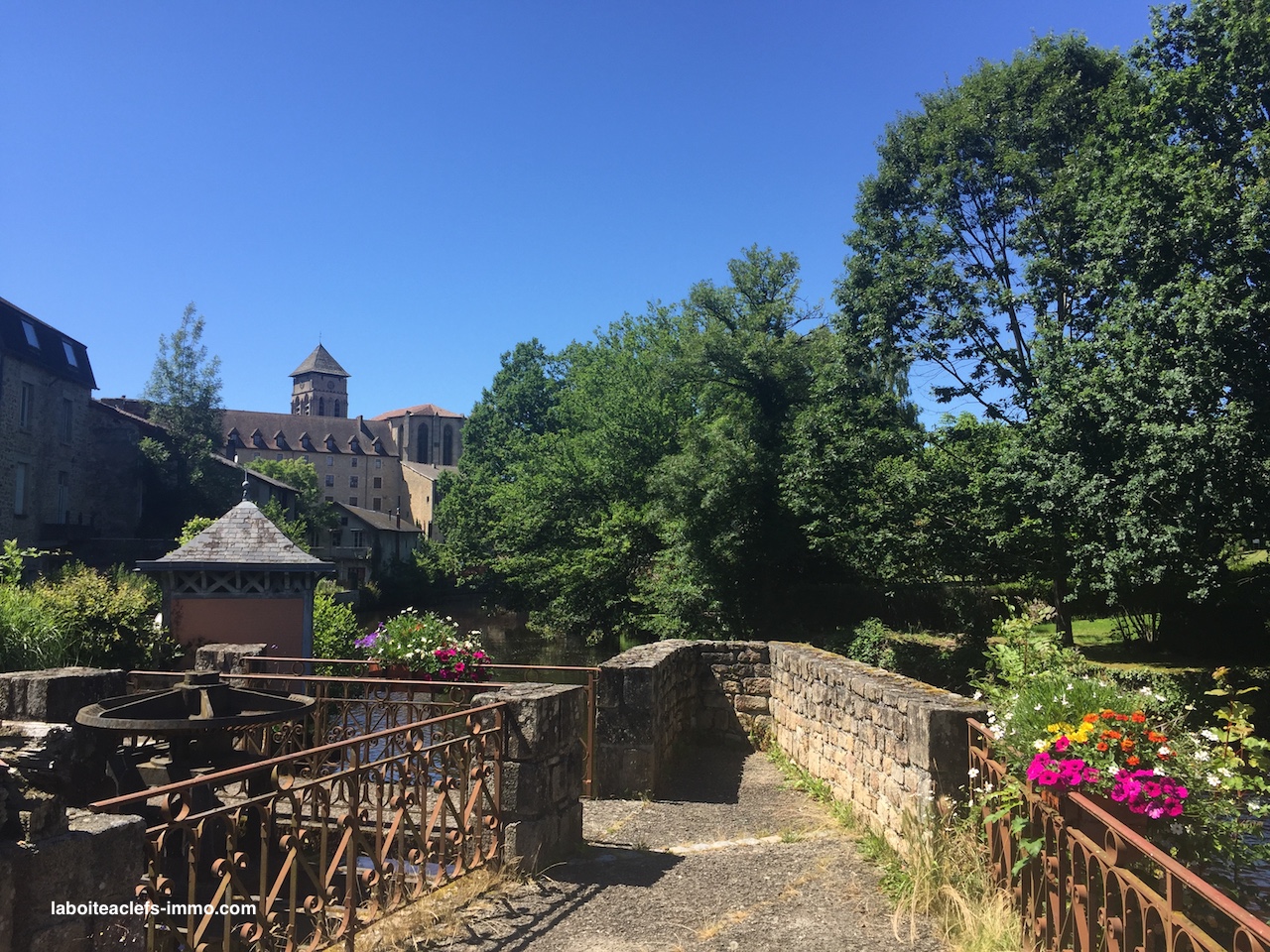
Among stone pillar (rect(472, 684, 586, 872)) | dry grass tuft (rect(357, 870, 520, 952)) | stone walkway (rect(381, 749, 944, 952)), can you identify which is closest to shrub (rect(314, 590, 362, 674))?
stone walkway (rect(381, 749, 944, 952))

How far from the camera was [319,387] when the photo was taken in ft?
347

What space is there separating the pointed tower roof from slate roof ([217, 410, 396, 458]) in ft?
32.9

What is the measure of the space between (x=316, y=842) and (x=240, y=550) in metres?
8.21

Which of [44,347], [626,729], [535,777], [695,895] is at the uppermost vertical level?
[44,347]

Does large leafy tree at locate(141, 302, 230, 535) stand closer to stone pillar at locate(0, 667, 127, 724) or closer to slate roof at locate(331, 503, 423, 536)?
slate roof at locate(331, 503, 423, 536)

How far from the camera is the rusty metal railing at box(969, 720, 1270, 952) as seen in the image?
2793 millimetres

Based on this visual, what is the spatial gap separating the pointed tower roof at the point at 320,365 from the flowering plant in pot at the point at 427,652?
340 ft

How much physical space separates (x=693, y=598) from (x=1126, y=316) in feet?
42.4

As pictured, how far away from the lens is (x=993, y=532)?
18469 millimetres

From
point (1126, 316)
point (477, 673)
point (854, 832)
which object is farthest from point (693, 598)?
point (854, 832)

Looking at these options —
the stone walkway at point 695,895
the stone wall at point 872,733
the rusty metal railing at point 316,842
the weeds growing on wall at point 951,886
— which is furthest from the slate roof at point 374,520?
the weeds growing on wall at point 951,886

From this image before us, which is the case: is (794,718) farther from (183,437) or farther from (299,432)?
(299,432)

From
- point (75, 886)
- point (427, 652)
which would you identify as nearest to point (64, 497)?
point (427, 652)

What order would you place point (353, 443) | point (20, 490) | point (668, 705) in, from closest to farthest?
point (668, 705) → point (20, 490) → point (353, 443)
